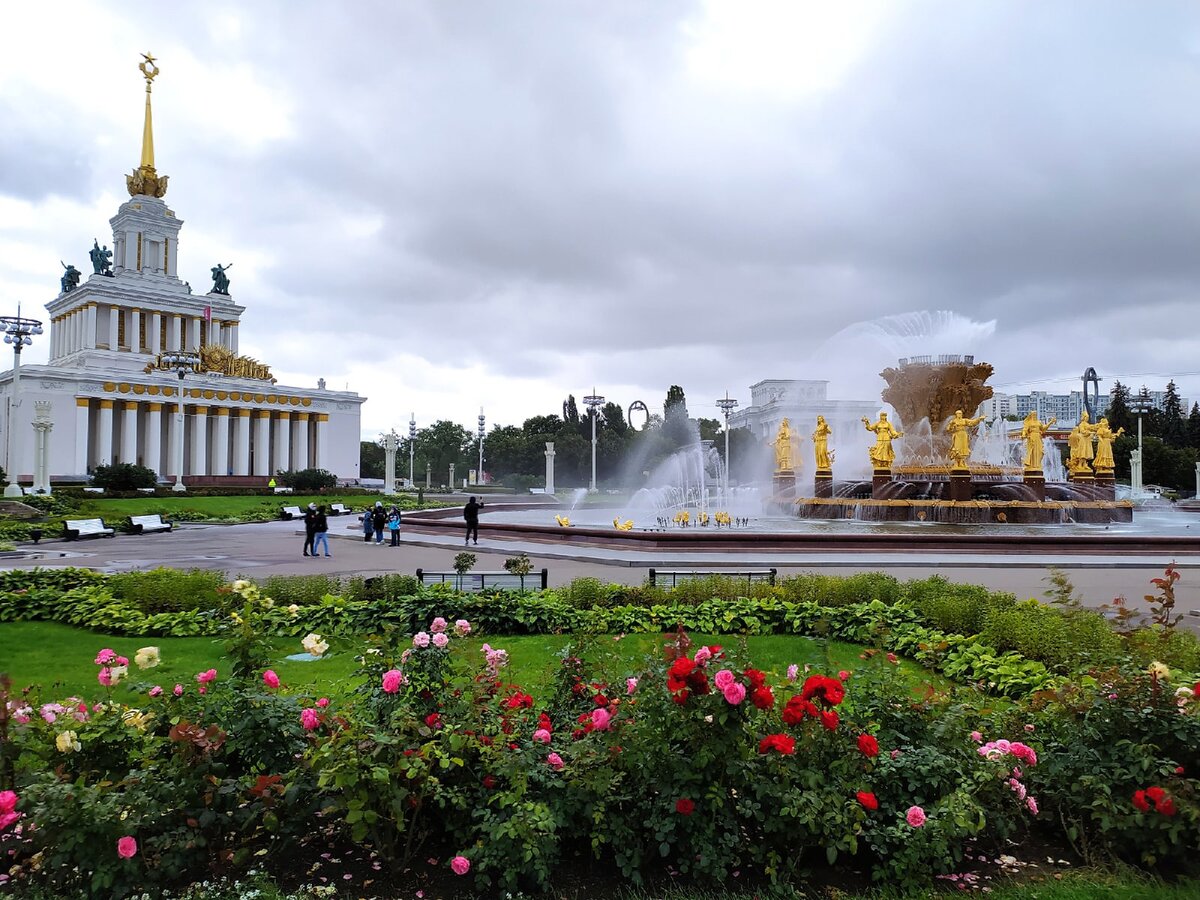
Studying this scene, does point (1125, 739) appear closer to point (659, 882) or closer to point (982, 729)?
point (982, 729)

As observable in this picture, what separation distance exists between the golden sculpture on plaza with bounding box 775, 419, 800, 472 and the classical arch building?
40336 mm

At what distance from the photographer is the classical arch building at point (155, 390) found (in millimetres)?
55219

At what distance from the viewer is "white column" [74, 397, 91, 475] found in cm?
5525

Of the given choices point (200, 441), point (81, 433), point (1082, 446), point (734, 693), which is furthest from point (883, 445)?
point (81, 433)

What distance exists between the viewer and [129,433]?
190 feet

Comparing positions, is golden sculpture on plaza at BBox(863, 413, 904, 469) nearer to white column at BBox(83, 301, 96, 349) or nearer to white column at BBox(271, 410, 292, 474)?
white column at BBox(271, 410, 292, 474)

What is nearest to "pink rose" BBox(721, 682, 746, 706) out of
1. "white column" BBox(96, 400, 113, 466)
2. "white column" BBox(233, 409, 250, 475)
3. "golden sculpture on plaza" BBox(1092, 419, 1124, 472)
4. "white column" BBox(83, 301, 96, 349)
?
"golden sculpture on plaza" BBox(1092, 419, 1124, 472)

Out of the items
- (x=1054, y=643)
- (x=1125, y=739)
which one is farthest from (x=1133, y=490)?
(x=1125, y=739)

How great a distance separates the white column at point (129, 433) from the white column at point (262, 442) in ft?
31.9

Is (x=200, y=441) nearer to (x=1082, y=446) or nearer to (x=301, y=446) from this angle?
(x=301, y=446)

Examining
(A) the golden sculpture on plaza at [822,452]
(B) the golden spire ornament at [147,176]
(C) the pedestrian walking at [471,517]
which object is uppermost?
(B) the golden spire ornament at [147,176]

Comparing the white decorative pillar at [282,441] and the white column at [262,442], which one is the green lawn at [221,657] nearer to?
the white column at [262,442]

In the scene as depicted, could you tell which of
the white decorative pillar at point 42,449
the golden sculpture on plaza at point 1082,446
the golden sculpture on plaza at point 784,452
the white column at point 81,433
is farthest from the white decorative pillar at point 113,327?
the golden sculpture on plaza at point 1082,446

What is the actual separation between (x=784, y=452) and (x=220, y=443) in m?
51.8
